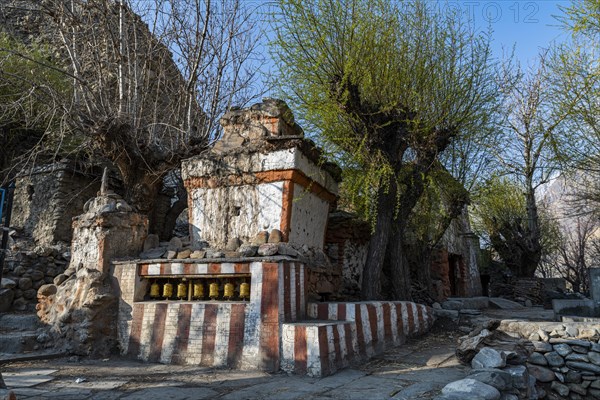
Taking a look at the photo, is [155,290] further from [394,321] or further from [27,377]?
[394,321]

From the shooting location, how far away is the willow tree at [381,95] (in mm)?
7039

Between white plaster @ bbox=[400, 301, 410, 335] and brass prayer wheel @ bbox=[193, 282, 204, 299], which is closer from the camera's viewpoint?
brass prayer wheel @ bbox=[193, 282, 204, 299]

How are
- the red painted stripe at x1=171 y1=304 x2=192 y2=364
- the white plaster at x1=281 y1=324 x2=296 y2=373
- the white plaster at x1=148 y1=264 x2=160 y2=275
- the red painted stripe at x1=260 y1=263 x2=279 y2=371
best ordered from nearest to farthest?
1. the white plaster at x1=281 y1=324 x2=296 y2=373
2. the red painted stripe at x1=260 y1=263 x2=279 y2=371
3. the red painted stripe at x1=171 y1=304 x2=192 y2=364
4. the white plaster at x1=148 y1=264 x2=160 y2=275

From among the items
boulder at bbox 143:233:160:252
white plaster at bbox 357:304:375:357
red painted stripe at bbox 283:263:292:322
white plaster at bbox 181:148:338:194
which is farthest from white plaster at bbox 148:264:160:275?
white plaster at bbox 357:304:375:357

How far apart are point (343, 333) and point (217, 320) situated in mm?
1586

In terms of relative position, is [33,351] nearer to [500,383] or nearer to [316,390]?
[316,390]

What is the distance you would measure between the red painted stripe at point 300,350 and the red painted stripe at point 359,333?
991mm

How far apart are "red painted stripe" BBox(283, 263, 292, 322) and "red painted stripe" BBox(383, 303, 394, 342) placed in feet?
5.47

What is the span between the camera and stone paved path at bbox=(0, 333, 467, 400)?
4008 mm

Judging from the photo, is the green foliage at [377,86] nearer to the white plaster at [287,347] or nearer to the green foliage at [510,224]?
the white plaster at [287,347]

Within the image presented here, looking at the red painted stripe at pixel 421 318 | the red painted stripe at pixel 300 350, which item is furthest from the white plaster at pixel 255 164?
the red painted stripe at pixel 421 318

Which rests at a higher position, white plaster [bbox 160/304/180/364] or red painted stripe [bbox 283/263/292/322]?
red painted stripe [bbox 283/263/292/322]

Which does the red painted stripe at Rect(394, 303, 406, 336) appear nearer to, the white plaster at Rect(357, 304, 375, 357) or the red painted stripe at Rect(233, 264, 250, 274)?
the white plaster at Rect(357, 304, 375, 357)

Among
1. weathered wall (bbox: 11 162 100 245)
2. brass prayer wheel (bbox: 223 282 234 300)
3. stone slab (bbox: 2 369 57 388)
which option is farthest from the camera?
weathered wall (bbox: 11 162 100 245)
